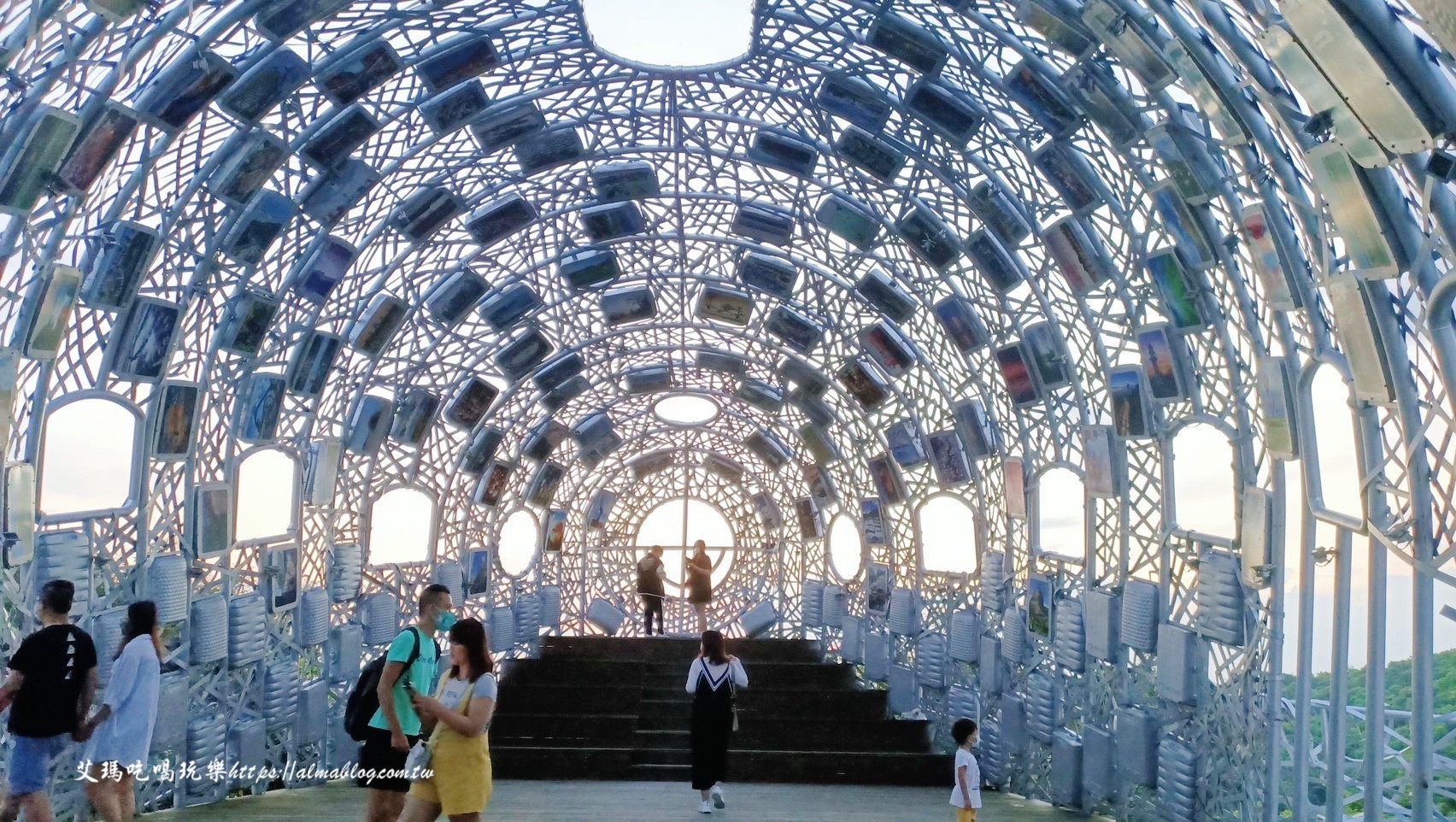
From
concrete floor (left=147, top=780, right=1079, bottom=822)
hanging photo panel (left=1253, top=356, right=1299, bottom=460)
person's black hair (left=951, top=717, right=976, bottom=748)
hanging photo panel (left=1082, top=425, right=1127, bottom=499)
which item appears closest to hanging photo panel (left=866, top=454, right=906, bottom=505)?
concrete floor (left=147, top=780, right=1079, bottom=822)

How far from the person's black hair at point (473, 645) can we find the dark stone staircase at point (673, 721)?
39.9ft

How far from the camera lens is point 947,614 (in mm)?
22812

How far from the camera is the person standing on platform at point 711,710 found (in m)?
13.2

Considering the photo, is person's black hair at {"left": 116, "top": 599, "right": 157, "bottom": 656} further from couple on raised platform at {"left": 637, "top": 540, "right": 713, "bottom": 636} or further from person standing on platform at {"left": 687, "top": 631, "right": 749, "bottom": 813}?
couple on raised platform at {"left": 637, "top": 540, "right": 713, "bottom": 636}

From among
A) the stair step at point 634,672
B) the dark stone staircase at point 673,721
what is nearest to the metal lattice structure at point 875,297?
the dark stone staircase at point 673,721

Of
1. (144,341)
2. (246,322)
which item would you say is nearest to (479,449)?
(246,322)

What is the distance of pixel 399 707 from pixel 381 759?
388 millimetres

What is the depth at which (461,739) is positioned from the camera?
703 cm

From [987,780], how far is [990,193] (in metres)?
9.35

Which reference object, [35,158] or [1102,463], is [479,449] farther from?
[35,158]

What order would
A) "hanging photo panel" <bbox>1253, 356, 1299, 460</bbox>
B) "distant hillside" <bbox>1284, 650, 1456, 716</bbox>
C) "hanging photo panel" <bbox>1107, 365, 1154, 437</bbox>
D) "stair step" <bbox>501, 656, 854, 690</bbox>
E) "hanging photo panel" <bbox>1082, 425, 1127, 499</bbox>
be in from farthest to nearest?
1. "stair step" <bbox>501, 656, 854, 690</bbox>
2. "distant hillside" <bbox>1284, 650, 1456, 716</bbox>
3. "hanging photo panel" <bbox>1082, 425, 1127, 499</bbox>
4. "hanging photo panel" <bbox>1107, 365, 1154, 437</bbox>
5. "hanging photo panel" <bbox>1253, 356, 1299, 460</bbox>

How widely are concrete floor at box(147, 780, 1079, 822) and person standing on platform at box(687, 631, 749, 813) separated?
0.43 m

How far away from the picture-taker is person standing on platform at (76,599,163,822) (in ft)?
28.1

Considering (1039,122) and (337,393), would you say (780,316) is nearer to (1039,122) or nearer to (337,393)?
(337,393)
